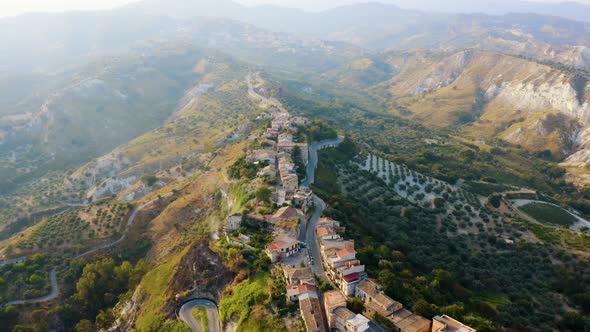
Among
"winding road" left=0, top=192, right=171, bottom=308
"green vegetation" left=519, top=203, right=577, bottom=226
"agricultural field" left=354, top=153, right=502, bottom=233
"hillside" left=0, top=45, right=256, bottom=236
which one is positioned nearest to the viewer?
"winding road" left=0, top=192, right=171, bottom=308

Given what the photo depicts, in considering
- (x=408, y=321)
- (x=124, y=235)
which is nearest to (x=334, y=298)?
(x=408, y=321)

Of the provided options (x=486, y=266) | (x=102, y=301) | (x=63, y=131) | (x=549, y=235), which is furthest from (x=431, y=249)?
(x=63, y=131)

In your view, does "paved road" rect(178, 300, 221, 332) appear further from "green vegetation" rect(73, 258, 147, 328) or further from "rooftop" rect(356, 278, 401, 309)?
"rooftop" rect(356, 278, 401, 309)

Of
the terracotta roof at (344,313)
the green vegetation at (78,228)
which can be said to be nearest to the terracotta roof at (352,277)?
the terracotta roof at (344,313)

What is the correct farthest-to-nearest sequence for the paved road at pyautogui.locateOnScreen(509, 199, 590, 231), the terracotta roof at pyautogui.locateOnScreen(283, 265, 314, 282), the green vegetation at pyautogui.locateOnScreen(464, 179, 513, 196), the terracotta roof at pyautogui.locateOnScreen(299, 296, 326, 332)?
the green vegetation at pyautogui.locateOnScreen(464, 179, 513, 196) < the paved road at pyautogui.locateOnScreen(509, 199, 590, 231) < the terracotta roof at pyautogui.locateOnScreen(283, 265, 314, 282) < the terracotta roof at pyautogui.locateOnScreen(299, 296, 326, 332)

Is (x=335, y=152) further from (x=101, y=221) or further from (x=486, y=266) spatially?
(x=101, y=221)

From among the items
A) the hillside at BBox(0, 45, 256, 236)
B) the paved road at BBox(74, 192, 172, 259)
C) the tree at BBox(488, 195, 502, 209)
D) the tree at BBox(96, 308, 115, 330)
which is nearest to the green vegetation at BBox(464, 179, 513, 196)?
the tree at BBox(488, 195, 502, 209)
